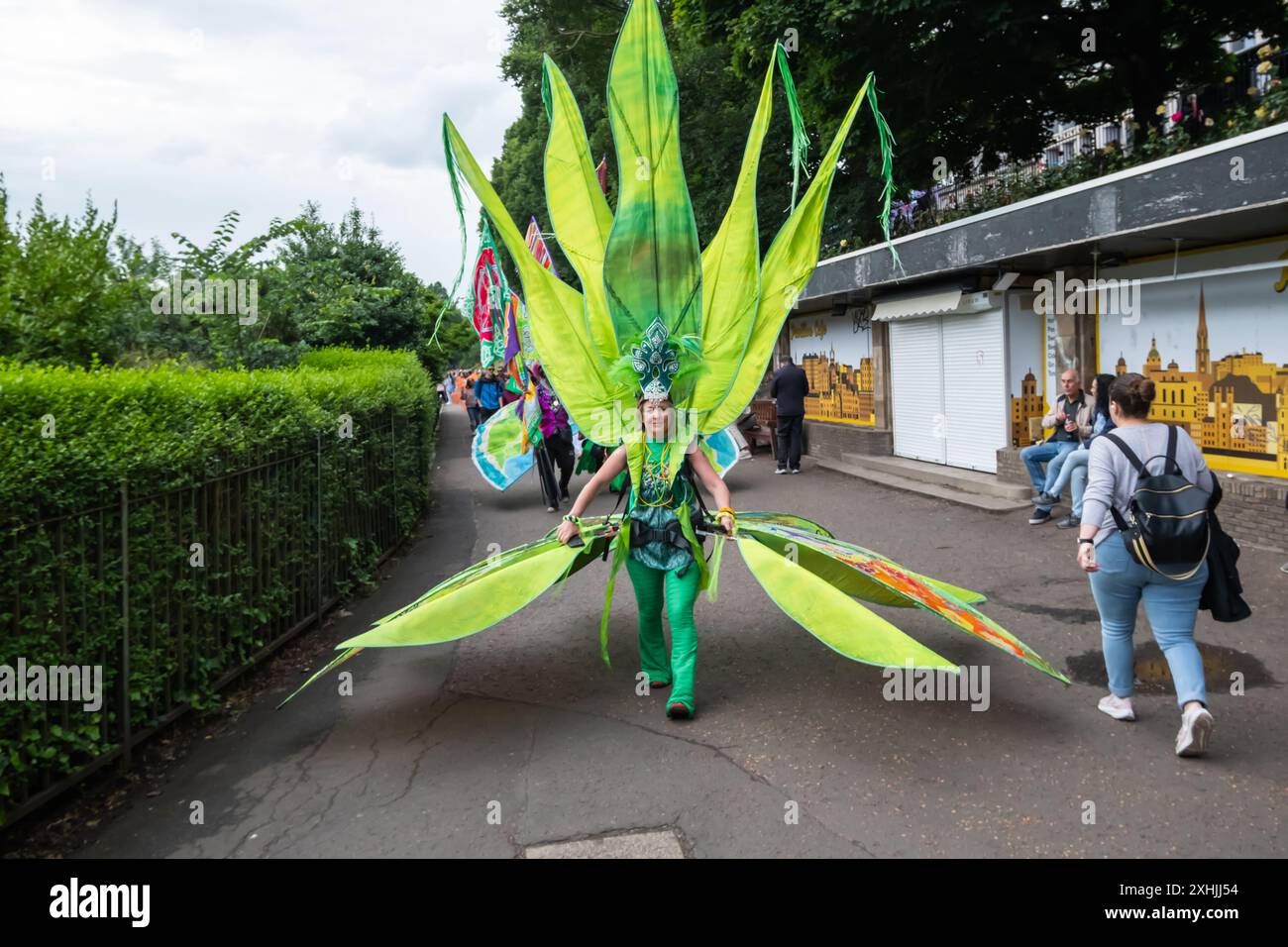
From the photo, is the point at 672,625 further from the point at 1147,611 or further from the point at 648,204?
the point at 648,204

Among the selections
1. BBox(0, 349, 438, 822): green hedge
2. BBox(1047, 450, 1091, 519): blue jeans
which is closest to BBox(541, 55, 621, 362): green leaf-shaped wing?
BBox(0, 349, 438, 822): green hedge

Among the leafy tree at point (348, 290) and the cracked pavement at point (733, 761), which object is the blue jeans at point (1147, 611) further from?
the leafy tree at point (348, 290)

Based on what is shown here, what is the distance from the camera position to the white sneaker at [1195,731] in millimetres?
4418

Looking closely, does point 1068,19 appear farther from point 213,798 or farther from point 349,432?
point 213,798

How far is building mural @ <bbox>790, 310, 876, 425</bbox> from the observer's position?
1727cm

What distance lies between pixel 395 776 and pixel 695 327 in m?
3.21

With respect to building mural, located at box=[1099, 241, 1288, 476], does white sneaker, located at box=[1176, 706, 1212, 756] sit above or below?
below

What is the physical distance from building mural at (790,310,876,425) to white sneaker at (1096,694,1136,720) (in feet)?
39.8

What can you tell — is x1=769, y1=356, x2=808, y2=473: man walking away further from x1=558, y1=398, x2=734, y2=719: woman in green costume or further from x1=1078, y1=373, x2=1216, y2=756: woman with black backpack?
x1=1078, y1=373, x2=1216, y2=756: woman with black backpack

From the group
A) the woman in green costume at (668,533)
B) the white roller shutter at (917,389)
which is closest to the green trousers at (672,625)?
the woman in green costume at (668,533)

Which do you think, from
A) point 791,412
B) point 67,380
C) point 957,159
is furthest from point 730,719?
point 957,159

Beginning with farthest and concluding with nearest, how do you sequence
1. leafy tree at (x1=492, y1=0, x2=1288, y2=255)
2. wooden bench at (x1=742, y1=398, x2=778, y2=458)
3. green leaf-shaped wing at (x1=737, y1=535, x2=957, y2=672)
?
wooden bench at (x1=742, y1=398, x2=778, y2=458) → leafy tree at (x1=492, y1=0, x2=1288, y2=255) → green leaf-shaped wing at (x1=737, y1=535, x2=957, y2=672)

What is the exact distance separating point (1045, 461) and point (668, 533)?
283 inches

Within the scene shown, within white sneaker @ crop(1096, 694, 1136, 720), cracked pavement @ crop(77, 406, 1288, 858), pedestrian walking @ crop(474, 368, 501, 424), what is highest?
pedestrian walking @ crop(474, 368, 501, 424)
